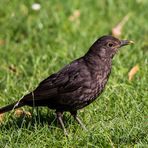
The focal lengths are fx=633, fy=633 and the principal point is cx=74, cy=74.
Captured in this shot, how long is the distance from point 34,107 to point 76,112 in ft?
1.81

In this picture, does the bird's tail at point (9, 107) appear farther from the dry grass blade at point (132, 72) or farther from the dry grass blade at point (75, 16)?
the dry grass blade at point (75, 16)

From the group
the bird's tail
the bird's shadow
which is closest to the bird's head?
the bird's shadow

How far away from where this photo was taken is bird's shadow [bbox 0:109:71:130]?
6852 millimetres

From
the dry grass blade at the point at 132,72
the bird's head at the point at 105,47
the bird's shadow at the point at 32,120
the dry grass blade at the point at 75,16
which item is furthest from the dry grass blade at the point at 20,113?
the dry grass blade at the point at 75,16

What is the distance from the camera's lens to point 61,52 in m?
9.05

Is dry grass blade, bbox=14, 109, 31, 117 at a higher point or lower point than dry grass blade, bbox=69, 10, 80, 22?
lower

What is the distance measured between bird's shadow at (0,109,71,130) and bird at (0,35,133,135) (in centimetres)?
15

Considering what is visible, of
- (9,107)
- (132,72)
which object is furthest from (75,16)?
(9,107)

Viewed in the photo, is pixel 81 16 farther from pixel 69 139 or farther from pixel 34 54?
pixel 69 139

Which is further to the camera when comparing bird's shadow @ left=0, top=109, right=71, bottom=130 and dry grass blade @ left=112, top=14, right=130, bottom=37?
dry grass blade @ left=112, top=14, right=130, bottom=37

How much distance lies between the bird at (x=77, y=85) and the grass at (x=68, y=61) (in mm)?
201

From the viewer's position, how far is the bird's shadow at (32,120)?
685 centimetres

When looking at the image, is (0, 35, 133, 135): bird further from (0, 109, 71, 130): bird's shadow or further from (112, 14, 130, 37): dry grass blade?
(112, 14, 130, 37): dry grass blade

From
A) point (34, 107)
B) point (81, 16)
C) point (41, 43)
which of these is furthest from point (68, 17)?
point (34, 107)
